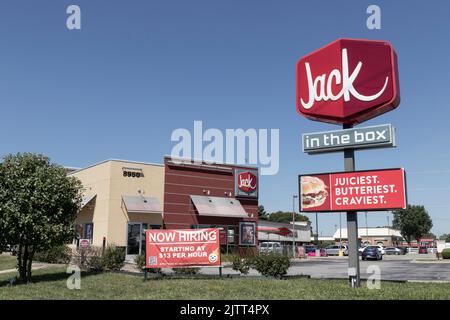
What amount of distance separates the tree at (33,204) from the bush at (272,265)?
7305 millimetres

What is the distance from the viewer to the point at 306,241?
9144 cm

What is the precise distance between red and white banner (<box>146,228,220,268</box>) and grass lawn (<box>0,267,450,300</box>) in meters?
0.69

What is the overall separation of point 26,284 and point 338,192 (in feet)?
36.3

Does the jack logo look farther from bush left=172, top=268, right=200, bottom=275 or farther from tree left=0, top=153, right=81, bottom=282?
tree left=0, top=153, right=81, bottom=282

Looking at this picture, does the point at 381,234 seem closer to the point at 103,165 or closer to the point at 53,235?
the point at 103,165

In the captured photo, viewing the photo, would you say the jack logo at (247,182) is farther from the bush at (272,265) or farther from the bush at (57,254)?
the bush at (272,265)

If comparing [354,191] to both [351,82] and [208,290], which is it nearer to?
[351,82]

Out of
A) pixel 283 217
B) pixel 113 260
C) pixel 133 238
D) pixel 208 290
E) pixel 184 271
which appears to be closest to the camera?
pixel 208 290

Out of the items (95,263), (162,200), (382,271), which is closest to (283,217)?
(162,200)

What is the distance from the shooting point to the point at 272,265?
1752 centimetres

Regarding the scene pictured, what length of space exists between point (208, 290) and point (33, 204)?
7938 millimetres
